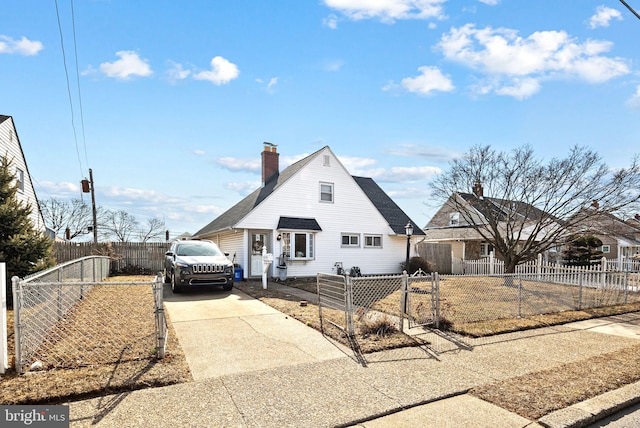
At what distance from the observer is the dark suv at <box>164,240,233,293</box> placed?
11836mm

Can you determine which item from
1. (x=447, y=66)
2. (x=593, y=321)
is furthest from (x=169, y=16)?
(x=593, y=321)

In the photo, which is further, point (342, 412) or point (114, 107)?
point (114, 107)

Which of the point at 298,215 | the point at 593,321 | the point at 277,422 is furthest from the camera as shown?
the point at 298,215

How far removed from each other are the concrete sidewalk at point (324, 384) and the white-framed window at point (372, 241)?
13413 millimetres

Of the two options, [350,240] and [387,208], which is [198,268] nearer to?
[350,240]

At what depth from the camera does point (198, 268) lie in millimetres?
11914

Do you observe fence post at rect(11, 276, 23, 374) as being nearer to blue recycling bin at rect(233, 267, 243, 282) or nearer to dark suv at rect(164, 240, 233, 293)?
dark suv at rect(164, 240, 233, 293)

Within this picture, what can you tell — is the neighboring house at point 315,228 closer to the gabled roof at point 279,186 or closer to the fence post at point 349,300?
the gabled roof at point 279,186

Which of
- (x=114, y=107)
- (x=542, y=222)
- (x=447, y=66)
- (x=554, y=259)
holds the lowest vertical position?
(x=554, y=259)

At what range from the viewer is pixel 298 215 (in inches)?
751

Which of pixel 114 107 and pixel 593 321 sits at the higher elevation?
pixel 114 107

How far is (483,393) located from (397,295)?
803 centimetres

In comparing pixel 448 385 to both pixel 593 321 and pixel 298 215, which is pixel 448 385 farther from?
pixel 298 215

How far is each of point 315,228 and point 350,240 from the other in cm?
260
